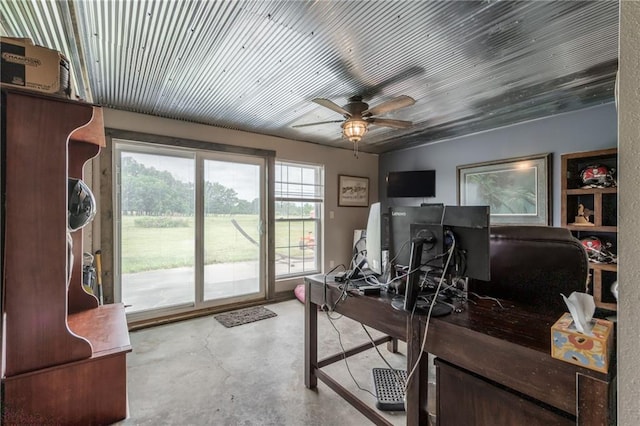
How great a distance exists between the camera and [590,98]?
2.96 m

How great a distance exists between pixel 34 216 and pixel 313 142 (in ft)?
12.5

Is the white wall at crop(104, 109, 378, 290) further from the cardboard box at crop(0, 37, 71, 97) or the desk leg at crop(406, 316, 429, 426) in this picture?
the desk leg at crop(406, 316, 429, 426)

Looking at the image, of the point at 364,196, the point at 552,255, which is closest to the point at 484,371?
the point at 552,255

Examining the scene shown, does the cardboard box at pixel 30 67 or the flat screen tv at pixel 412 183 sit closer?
the cardboard box at pixel 30 67

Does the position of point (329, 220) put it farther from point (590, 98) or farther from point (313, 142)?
point (590, 98)

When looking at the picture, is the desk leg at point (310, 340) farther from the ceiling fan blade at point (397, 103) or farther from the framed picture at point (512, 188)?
the framed picture at point (512, 188)

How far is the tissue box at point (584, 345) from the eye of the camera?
824 mm

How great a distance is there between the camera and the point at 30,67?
1425 mm

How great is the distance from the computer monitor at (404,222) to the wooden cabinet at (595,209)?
8.59 feet

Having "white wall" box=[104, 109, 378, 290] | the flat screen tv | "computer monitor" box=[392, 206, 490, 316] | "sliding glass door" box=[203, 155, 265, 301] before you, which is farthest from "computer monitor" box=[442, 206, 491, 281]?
the flat screen tv

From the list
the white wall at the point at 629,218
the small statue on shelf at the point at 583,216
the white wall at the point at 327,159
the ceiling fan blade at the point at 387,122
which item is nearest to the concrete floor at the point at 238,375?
the white wall at the point at 629,218

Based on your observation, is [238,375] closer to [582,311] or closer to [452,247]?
[452,247]

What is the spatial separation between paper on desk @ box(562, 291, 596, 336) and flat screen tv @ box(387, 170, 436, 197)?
393cm

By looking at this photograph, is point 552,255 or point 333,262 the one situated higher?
point 552,255
